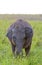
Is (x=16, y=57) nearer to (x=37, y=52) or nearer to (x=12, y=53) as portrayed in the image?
(x=12, y=53)

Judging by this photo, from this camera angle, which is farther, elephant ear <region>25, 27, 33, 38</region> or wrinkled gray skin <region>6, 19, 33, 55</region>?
elephant ear <region>25, 27, 33, 38</region>

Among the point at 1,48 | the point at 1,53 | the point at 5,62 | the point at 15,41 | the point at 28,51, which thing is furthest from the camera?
the point at 1,48

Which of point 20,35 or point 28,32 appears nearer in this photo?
point 20,35

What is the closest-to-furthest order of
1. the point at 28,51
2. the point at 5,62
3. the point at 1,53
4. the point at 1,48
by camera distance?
the point at 5,62, the point at 28,51, the point at 1,53, the point at 1,48

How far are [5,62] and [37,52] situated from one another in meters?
2.66

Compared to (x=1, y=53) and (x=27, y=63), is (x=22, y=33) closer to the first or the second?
(x=27, y=63)

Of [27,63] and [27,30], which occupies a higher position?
[27,30]

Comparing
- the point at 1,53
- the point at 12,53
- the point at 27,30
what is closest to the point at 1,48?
the point at 1,53

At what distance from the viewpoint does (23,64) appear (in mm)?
8320

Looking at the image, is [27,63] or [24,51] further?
[24,51]

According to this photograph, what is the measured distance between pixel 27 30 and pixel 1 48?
238cm

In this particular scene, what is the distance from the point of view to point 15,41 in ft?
A: 29.5

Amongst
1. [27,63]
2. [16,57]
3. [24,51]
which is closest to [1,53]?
[24,51]

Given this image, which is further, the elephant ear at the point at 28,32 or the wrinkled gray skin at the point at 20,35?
the elephant ear at the point at 28,32
